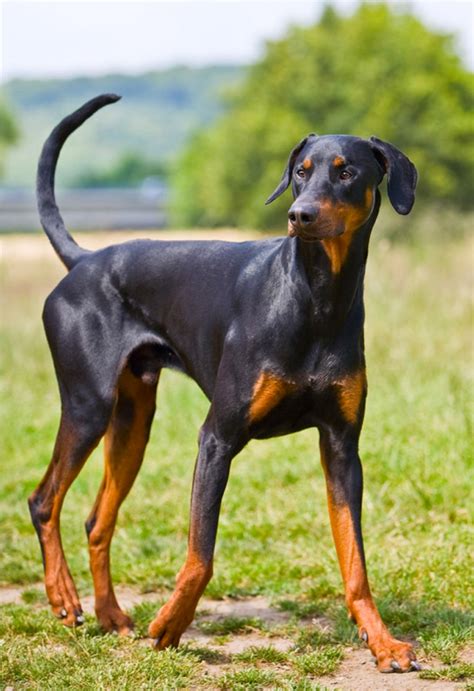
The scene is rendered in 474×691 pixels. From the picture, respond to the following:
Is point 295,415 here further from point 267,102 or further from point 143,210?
point 143,210

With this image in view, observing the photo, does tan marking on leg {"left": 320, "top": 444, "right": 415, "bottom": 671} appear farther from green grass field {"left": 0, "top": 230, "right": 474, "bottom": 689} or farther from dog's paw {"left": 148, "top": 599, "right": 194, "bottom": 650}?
dog's paw {"left": 148, "top": 599, "right": 194, "bottom": 650}

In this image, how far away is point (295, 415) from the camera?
14.1ft

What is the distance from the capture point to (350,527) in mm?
4387

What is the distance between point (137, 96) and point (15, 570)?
191975 mm

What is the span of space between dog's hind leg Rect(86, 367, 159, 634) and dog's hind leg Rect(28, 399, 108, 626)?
20cm

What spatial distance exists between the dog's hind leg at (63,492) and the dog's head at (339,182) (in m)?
1.39

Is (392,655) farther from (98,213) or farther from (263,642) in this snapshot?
(98,213)

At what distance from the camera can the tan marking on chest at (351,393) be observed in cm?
426

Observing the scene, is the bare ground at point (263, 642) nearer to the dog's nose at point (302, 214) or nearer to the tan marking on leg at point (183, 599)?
the tan marking on leg at point (183, 599)

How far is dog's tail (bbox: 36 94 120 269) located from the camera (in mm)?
5336

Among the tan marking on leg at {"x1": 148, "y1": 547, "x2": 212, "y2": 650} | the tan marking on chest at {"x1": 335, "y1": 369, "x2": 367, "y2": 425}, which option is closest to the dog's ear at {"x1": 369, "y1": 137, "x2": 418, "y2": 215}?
the tan marking on chest at {"x1": 335, "y1": 369, "x2": 367, "y2": 425}

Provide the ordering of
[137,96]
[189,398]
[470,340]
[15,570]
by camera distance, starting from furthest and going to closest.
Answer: [137,96] → [470,340] → [189,398] → [15,570]

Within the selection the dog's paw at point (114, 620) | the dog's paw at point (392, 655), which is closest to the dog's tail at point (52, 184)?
the dog's paw at point (114, 620)

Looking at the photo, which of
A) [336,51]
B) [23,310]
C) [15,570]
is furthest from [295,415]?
[336,51]
